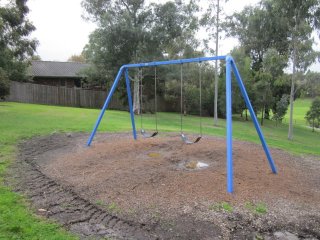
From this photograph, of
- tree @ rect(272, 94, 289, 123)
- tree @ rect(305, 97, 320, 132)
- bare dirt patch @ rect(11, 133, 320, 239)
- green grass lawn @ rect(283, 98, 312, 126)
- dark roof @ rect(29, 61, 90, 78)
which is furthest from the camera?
green grass lawn @ rect(283, 98, 312, 126)

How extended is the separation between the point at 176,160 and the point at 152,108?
794 inches

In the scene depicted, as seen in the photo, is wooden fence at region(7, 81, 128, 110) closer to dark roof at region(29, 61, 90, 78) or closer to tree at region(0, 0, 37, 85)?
tree at region(0, 0, 37, 85)

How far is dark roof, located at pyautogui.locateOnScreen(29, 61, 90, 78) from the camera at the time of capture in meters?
33.7

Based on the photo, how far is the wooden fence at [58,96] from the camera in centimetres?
2516

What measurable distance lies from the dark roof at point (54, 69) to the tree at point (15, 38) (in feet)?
26.3

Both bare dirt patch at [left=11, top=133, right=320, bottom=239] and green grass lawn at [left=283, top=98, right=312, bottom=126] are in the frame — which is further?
green grass lawn at [left=283, top=98, right=312, bottom=126]

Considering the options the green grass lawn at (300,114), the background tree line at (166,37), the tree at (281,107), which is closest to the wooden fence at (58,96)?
the background tree line at (166,37)

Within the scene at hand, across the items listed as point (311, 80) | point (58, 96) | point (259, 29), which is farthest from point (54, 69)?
point (311, 80)

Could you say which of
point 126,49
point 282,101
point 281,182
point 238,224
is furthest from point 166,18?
point 238,224

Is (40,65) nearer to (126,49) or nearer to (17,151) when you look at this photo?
(126,49)

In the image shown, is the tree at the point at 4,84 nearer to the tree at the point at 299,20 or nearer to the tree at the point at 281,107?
the tree at the point at 299,20

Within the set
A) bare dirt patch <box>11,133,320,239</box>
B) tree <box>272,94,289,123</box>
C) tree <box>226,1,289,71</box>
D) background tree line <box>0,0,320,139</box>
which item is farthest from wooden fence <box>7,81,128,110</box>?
bare dirt patch <box>11,133,320,239</box>

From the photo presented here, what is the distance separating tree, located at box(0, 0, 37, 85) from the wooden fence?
152cm

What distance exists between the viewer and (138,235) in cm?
405
